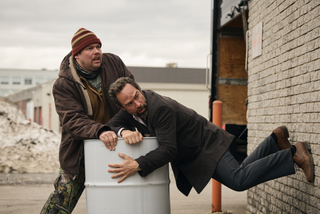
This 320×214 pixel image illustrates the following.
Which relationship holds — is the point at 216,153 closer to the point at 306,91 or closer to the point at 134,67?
the point at 306,91

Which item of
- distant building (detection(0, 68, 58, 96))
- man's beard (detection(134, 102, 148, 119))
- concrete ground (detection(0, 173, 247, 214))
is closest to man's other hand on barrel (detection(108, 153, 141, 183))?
man's beard (detection(134, 102, 148, 119))

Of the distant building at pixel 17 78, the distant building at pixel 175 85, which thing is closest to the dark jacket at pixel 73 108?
the distant building at pixel 175 85

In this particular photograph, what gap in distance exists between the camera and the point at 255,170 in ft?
10.5

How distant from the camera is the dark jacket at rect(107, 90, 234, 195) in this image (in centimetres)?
293

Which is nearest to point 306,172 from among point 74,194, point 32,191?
point 74,194

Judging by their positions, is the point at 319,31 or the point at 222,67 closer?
the point at 319,31

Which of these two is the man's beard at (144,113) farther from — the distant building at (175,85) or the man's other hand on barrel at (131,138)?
the distant building at (175,85)

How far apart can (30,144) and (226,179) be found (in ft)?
31.6

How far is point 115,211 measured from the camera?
2.93 meters

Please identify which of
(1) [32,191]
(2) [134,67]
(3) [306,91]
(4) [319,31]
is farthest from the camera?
(2) [134,67]

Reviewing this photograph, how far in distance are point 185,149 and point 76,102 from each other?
102 cm

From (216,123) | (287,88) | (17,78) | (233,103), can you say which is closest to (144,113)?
(287,88)

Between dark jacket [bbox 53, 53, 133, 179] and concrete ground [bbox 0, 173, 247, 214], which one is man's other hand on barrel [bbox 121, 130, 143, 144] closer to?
dark jacket [bbox 53, 53, 133, 179]

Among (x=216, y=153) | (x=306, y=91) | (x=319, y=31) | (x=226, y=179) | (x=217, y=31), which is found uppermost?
(x=217, y=31)
